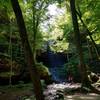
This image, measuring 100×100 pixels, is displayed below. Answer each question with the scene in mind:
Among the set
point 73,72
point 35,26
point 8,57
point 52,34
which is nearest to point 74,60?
point 73,72

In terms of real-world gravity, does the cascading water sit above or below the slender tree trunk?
above

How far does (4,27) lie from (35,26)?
326 cm

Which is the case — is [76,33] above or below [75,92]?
above

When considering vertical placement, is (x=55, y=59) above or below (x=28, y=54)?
above

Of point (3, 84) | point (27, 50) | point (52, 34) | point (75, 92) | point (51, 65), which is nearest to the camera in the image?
point (27, 50)

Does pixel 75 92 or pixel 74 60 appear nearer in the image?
pixel 75 92

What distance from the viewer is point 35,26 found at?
21.1 metres

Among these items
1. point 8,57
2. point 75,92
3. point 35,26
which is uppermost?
point 35,26

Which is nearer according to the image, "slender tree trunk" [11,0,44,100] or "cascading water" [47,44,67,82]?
"slender tree trunk" [11,0,44,100]

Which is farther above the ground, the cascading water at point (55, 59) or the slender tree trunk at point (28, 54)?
the cascading water at point (55, 59)

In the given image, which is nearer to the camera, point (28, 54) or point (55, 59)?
point (28, 54)

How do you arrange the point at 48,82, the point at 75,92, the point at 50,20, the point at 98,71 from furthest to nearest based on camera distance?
the point at 98,71, the point at 50,20, the point at 48,82, the point at 75,92

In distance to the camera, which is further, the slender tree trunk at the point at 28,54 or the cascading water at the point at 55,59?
the cascading water at the point at 55,59

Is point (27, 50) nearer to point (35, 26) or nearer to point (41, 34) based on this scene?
point (35, 26)
